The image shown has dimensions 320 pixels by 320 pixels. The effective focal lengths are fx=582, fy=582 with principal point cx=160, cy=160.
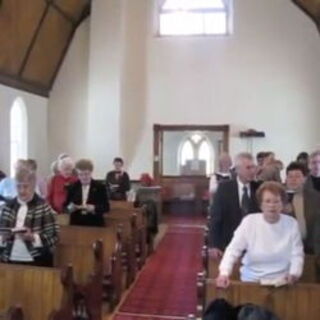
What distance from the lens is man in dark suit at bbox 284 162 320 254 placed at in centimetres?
399

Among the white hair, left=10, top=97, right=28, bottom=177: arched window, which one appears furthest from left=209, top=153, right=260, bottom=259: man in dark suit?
left=10, top=97, right=28, bottom=177: arched window

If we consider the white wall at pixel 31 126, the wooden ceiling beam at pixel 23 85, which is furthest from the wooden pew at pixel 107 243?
the wooden ceiling beam at pixel 23 85

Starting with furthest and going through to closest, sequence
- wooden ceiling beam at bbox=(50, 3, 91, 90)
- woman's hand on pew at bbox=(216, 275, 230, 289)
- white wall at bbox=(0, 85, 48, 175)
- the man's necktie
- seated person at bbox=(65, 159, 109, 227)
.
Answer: wooden ceiling beam at bbox=(50, 3, 91, 90) → white wall at bbox=(0, 85, 48, 175) → seated person at bbox=(65, 159, 109, 227) → the man's necktie → woman's hand on pew at bbox=(216, 275, 230, 289)

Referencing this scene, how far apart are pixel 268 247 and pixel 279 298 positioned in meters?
0.27

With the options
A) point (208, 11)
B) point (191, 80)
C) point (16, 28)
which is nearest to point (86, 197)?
point (16, 28)

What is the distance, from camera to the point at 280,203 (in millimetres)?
3135

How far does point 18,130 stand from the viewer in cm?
1151

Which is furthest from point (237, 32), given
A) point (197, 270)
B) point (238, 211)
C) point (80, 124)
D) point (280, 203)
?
point (280, 203)

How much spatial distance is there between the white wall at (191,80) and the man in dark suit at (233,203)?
8122mm

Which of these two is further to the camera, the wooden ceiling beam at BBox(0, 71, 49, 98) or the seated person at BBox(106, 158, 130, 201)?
the wooden ceiling beam at BBox(0, 71, 49, 98)

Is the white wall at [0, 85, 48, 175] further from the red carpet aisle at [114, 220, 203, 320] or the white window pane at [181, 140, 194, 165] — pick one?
the red carpet aisle at [114, 220, 203, 320]

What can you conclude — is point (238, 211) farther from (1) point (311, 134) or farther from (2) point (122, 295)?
(1) point (311, 134)

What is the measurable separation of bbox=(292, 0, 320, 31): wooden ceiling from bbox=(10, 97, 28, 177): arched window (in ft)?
19.5

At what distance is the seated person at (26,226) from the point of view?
3668mm
